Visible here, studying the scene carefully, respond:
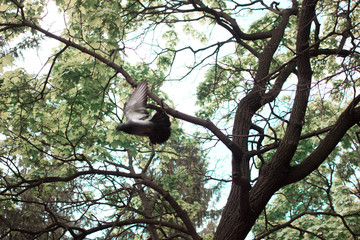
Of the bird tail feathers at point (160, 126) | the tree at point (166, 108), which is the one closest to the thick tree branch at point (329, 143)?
the tree at point (166, 108)

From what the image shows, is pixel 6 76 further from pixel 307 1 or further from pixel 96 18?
pixel 307 1

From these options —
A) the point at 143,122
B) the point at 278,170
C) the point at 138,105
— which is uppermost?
the point at 138,105

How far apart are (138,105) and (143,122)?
0.33 metres

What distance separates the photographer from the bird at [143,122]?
10.9 ft

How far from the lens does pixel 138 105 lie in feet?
11.7

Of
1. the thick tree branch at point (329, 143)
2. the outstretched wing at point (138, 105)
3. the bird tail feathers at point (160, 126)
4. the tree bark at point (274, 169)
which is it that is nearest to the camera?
the thick tree branch at point (329, 143)

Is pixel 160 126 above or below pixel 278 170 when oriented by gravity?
above

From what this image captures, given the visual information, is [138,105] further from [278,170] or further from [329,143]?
[329,143]

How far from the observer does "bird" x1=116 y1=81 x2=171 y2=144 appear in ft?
10.9

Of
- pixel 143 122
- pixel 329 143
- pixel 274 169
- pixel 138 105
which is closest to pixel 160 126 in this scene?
pixel 143 122

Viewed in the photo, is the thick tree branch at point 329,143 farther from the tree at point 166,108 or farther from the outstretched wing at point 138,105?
the outstretched wing at point 138,105

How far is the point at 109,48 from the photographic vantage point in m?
4.04

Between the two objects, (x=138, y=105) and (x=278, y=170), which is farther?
(x=138, y=105)

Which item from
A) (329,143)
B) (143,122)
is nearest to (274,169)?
(329,143)
